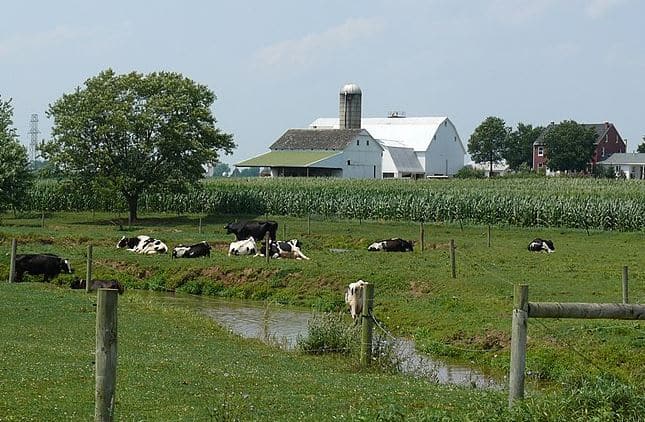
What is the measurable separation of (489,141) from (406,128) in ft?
86.5

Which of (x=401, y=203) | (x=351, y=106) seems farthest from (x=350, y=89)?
(x=401, y=203)

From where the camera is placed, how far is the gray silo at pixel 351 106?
111 m

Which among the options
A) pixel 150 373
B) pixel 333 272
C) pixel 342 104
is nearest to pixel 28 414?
pixel 150 373

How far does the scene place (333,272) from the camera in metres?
30.6

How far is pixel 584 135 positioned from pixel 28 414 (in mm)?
110772

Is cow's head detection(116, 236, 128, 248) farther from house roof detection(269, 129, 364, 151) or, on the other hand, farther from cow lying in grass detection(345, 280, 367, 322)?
house roof detection(269, 129, 364, 151)

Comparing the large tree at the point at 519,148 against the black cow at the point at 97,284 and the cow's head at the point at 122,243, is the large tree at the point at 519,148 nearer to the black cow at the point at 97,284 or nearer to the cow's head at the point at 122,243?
the cow's head at the point at 122,243

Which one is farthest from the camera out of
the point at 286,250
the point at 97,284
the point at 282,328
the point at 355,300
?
the point at 286,250

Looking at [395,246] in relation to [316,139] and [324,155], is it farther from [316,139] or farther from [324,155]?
[316,139]

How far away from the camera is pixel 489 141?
452 ft

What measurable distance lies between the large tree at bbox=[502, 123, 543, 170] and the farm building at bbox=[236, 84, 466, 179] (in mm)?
18297

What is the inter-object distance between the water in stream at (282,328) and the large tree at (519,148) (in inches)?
4352

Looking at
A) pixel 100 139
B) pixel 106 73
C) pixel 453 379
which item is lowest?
pixel 453 379

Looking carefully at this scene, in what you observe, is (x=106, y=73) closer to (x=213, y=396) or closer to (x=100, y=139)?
(x=100, y=139)
